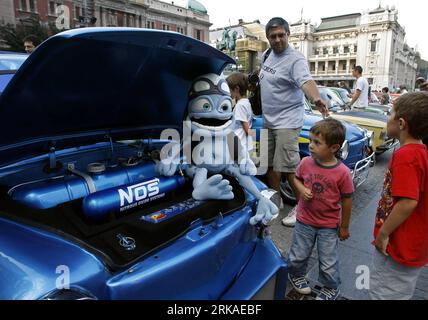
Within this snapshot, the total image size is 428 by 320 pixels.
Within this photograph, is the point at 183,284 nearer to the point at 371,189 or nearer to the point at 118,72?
the point at 118,72

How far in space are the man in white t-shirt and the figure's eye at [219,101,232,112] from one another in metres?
6.43

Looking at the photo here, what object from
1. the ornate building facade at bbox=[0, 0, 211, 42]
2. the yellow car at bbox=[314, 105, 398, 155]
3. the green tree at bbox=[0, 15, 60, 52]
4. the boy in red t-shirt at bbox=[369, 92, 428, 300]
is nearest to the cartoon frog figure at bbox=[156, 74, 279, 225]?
the boy in red t-shirt at bbox=[369, 92, 428, 300]

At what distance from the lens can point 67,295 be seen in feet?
3.02

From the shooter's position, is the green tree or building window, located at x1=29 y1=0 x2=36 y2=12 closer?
the green tree

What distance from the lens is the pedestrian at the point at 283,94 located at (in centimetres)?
314

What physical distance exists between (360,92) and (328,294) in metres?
6.55

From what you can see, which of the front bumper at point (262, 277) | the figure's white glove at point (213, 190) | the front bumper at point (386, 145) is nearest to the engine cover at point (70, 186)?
the figure's white glove at point (213, 190)

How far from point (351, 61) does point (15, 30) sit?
70.2 metres

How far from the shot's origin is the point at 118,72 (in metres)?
1.60

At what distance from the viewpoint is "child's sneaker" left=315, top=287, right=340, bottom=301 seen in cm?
214

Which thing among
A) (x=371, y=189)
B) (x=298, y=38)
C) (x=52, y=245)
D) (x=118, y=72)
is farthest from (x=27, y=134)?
(x=298, y=38)

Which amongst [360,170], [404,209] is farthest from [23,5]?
[404,209]

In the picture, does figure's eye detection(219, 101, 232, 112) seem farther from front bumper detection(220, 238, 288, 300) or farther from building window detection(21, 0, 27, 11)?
building window detection(21, 0, 27, 11)

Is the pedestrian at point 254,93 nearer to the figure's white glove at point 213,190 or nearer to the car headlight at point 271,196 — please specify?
the car headlight at point 271,196
